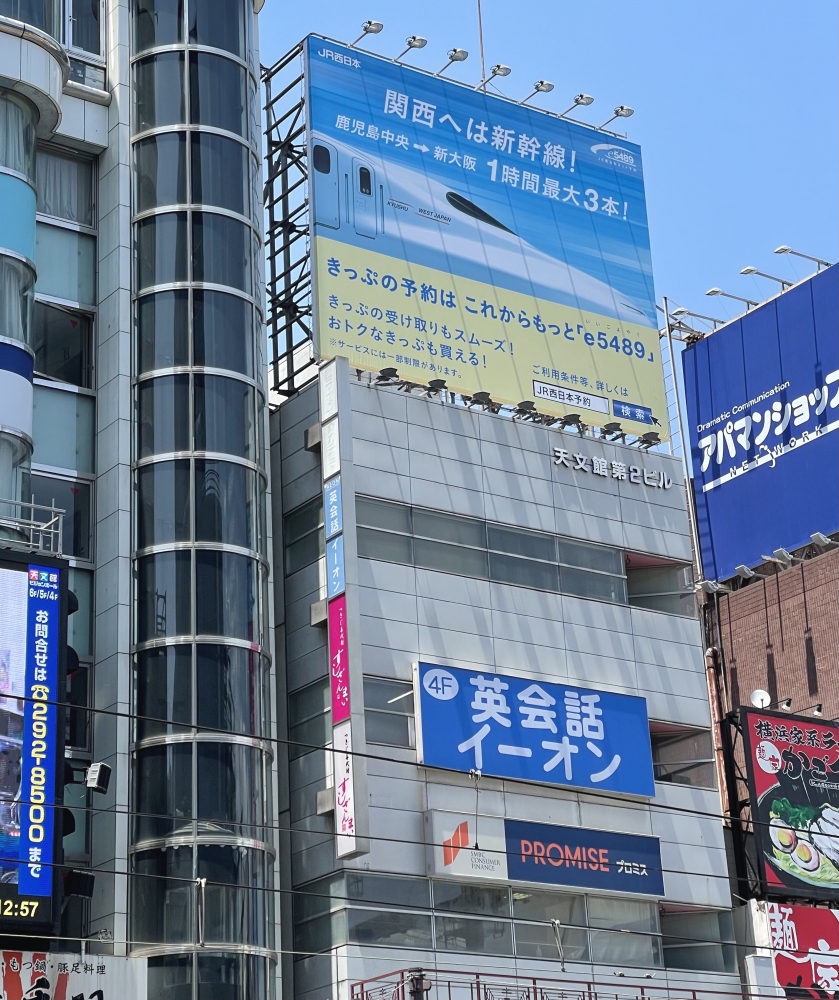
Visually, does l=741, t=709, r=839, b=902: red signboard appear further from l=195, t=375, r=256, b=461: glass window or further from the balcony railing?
the balcony railing

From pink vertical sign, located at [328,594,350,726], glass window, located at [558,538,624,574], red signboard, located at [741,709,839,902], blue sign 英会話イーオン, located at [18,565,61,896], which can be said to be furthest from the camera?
red signboard, located at [741,709,839,902]

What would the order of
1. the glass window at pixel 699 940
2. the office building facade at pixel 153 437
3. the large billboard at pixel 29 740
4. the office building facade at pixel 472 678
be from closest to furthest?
the large billboard at pixel 29 740
the office building facade at pixel 153 437
the office building facade at pixel 472 678
the glass window at pixel 699 940

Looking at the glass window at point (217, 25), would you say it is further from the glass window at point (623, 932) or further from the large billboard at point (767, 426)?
the large billboard at point (767, 426)

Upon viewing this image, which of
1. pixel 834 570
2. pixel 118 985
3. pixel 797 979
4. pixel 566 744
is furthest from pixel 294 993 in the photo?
pixel 834 570

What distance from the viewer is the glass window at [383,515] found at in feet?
141

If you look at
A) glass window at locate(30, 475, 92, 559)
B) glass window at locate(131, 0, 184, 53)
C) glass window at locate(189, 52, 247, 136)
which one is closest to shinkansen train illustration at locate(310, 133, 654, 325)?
glass window at locate(189, 52, 247, 136)

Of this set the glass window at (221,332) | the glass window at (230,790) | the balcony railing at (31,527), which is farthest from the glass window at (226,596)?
the glass window at (221,332)

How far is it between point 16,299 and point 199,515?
253 inches

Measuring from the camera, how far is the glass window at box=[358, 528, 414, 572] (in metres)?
42.9

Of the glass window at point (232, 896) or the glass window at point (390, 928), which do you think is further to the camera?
the glass window at point (390, 928)

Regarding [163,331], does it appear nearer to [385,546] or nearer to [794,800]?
[385,546]

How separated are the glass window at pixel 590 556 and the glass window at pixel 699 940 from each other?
29.5ft

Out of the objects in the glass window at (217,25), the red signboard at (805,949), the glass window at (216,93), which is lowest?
the red signboard at (805,949)

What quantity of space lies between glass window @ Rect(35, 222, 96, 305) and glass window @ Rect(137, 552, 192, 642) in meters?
7.59
